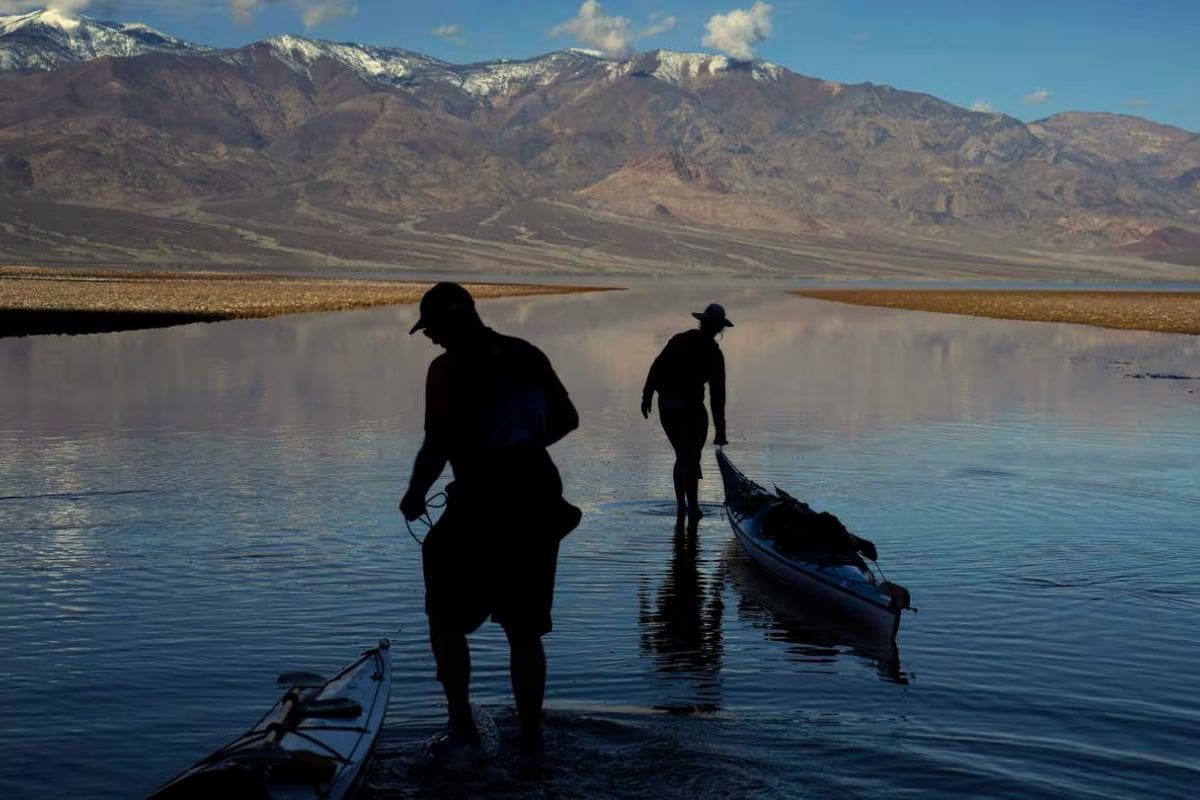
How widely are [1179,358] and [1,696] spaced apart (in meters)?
37.5

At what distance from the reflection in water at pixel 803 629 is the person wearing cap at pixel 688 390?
1912mm

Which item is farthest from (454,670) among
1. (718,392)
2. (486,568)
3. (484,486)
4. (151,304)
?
(151,304)

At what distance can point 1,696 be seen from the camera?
8086 millimetres

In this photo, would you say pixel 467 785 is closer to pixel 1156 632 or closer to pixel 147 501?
pixel 1156 632

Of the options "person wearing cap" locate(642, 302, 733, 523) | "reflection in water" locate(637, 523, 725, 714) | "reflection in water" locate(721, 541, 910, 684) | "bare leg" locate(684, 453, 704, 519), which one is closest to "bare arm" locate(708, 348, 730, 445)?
"person wearing cap" locate(642, 302, 733, 523)

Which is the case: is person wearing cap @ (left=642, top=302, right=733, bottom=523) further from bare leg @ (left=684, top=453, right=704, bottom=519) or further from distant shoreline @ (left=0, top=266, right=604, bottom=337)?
distant shoreline @ (left=0, top=266, right=604, bottom=337)

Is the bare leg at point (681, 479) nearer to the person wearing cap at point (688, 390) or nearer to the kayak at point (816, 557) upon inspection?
the person wearing cap at point (688, 390)

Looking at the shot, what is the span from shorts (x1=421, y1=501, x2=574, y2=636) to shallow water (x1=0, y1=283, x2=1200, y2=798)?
2.35 feet

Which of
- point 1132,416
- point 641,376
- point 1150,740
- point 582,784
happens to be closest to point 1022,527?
point 1150,740

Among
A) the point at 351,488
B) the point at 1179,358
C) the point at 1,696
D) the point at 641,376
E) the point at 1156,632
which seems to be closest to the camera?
the point at 1,696

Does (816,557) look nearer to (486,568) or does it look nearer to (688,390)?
(688,390)

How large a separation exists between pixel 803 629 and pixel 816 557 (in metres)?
0.86

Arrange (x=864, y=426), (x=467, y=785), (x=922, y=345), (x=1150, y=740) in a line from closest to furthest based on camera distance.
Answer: (x=467, y=785), (x=1150, y=740), (x=864, y=426), (x=922, y=345)

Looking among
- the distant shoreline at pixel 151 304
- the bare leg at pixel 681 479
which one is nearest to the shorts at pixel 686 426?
the bare leg at pixel 681 479
